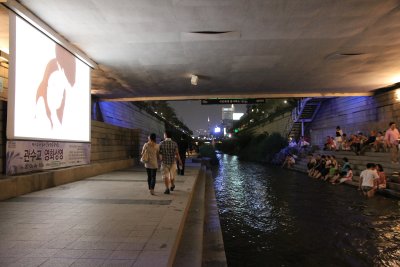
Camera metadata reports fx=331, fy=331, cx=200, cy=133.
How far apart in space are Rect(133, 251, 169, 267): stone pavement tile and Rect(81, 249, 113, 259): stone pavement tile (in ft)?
1.38

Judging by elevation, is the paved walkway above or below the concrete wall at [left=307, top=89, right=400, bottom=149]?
below

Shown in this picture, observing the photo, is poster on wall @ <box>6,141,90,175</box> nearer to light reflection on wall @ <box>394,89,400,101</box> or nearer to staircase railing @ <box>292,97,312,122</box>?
light reflection on wall @ <box>394,89,400,101</box>

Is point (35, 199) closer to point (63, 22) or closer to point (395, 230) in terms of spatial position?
point (63, 22)

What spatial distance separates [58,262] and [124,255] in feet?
2.42

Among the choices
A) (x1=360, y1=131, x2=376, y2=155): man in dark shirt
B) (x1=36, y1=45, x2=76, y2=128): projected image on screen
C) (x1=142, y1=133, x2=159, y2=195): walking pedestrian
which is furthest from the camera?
(x1=360, y1=131, x2=376, y2=155): man in dark shirt

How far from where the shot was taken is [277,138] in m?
35.3

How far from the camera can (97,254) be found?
4059 mm

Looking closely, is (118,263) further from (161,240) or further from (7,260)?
(7,260)

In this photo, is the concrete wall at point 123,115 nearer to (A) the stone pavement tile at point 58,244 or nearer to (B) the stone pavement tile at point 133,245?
(A) the stone pavement tile at point 58,244

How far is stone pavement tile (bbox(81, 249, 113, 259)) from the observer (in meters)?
3.95

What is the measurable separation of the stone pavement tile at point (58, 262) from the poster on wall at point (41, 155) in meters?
4.71

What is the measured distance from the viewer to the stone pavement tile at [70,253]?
3973mm

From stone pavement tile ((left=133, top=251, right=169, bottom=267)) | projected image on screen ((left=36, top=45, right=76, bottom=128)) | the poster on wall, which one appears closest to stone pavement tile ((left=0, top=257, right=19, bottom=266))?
stone pavement tile ((left=133, top=251, right=169, bottom=267))

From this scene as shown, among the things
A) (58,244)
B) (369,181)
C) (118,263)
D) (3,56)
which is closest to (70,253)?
(58,244)
